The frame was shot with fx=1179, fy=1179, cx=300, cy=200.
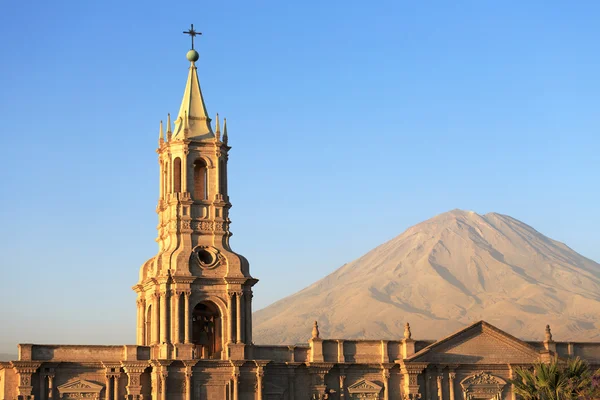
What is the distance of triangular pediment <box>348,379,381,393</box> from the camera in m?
71.5

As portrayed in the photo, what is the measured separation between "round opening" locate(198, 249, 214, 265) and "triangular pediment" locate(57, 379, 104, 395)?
940 centimetres

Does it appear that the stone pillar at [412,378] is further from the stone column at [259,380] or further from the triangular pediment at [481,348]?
the stone column at [259,380]

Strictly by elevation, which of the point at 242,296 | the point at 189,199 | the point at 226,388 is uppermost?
the point at 189,199

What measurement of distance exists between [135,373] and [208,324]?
24.0 ft

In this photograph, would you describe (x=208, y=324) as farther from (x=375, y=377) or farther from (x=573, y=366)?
(x=573, y=366)

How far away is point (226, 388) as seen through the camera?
67.8m

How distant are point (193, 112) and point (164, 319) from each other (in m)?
13.2

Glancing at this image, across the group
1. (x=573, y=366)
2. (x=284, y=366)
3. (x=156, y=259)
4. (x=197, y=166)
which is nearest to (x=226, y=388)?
(x=284, y=366)

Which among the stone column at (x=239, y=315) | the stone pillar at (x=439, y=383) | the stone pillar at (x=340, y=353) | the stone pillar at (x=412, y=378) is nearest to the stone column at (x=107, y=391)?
the stone column at (x=239, y=315)

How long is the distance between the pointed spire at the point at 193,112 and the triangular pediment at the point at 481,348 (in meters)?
19.4

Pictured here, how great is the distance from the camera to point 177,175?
71.1 metres

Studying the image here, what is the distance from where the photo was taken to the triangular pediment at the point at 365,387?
7150 centimetres

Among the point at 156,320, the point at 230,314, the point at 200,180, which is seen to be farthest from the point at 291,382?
the point at 200,180

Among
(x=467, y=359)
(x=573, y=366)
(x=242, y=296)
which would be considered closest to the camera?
(x=573, y=366)
